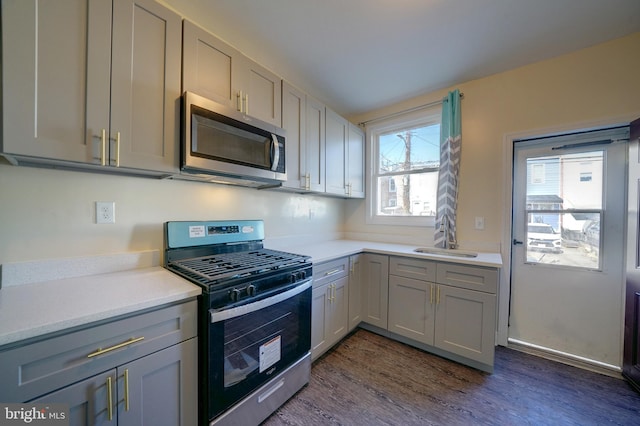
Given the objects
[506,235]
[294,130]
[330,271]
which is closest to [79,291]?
[330,271]

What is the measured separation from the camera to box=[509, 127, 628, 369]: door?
6.34 feet

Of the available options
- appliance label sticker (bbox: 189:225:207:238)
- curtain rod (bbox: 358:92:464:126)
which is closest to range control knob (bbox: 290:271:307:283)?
appliance label sticker (bbox: 189:225:207:238)

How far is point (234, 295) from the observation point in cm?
120

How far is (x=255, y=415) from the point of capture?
1342 millimetres

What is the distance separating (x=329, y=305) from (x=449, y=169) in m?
1.87

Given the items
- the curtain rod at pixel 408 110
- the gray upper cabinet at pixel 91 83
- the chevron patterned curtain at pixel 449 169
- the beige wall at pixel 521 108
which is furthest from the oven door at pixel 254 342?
the curtain rod at pixel 408 110

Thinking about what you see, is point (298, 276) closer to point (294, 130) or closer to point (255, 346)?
point (255, 346)

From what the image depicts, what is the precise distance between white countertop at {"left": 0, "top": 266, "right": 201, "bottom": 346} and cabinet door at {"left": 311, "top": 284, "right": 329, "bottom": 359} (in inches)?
39.8

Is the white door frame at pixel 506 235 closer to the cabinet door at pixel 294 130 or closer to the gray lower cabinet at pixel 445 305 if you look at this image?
the gray lower cabinet at pixel 445 305

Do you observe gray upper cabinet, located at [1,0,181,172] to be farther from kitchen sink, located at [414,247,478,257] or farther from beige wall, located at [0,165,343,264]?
kitchen sink, located at [414,247,478,257]

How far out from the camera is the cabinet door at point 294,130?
1.99 m

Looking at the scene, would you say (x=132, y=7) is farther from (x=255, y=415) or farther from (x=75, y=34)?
(x=255, y=415)

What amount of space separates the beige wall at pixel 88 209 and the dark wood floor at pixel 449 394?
1.45 meters

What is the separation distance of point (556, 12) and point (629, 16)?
537 mm
